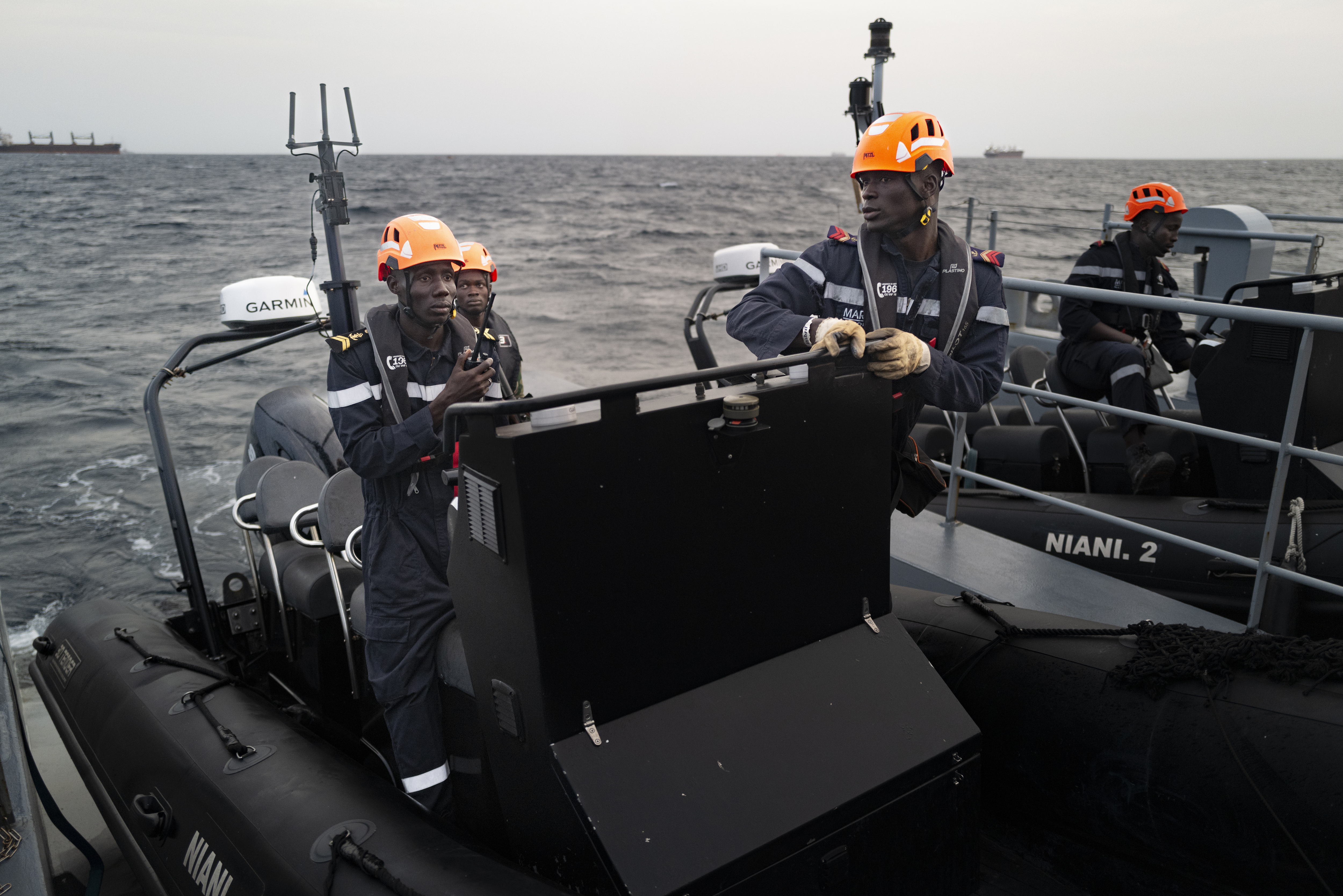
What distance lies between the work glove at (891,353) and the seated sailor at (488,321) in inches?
48.0

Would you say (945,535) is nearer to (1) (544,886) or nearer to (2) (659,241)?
(1) (544,886)

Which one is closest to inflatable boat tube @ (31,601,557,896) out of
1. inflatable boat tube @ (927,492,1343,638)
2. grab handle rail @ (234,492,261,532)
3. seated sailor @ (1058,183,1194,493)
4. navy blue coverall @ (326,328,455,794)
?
navy blue coverall @ (326,328,455,794)

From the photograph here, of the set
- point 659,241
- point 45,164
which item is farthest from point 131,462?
point 45,164

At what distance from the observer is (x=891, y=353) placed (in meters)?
2.20

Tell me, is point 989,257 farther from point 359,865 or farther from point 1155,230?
point 1155,230

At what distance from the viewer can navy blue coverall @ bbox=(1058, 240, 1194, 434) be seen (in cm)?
506

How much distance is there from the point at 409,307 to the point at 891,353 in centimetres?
155

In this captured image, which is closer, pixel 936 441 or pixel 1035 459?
pixel 1035 459

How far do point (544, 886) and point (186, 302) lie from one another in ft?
75.4

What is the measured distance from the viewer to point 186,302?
2144 centimetres

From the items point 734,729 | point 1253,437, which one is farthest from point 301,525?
point 1253,437

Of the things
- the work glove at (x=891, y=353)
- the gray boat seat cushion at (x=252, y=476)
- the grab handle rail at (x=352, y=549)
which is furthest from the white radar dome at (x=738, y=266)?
the work glove at (x=891, y=353)

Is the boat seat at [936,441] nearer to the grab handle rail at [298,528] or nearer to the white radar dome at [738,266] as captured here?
the white radar dome at [738,266]

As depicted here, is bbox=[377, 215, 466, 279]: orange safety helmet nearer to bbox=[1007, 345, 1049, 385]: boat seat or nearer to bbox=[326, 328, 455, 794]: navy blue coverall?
bbox=[326, 328, 455, 794]: navy blue coverall
